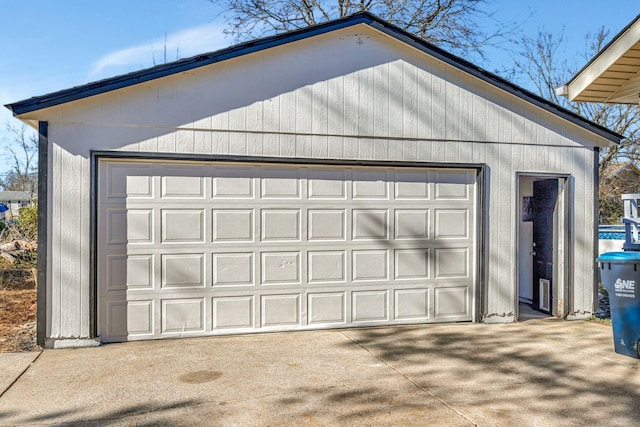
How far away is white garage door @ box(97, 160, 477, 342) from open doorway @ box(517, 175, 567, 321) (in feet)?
4.67

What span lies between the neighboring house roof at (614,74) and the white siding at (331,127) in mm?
574

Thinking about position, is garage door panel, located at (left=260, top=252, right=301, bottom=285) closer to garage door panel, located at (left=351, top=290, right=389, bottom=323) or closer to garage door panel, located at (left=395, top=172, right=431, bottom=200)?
garage door panel, located at (left=351, top=290, right=389, bottom=323)

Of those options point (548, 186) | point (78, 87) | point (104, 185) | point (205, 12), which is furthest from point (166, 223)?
point (205, 12)

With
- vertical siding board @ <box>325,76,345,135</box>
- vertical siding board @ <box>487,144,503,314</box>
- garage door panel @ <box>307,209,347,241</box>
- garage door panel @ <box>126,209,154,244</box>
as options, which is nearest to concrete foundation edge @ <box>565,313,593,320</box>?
vertical siding board @ <box>487,144,503,314</box>

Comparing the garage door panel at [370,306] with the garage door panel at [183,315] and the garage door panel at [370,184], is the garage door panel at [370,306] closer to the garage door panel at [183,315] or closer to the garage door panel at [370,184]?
the garage door panel at [370,184]

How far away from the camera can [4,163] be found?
116 feet

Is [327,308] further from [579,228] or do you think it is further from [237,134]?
[579,228]

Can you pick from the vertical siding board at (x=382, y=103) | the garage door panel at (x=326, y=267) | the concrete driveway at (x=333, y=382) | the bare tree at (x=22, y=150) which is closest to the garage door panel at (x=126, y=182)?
the concrete driveway at (x=333, y=382)

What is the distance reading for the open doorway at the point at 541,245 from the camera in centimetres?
778

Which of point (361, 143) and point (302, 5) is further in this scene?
point (302, 5)

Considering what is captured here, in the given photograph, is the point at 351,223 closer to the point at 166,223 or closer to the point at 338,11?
the point at 166,223

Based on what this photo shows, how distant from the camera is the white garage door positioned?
626 centimetres

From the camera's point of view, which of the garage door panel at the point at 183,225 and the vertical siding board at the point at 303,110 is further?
the vertical siding board at the point at 303,110

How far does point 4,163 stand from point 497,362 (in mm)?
38163
